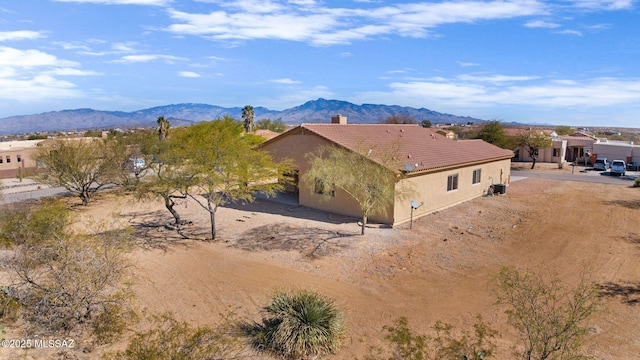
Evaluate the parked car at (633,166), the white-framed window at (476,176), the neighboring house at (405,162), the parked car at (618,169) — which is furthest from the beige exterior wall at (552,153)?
the white-framed window at (476,176)

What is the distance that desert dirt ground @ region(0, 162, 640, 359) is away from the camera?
11773mm

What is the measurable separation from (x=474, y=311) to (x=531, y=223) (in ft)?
40.3

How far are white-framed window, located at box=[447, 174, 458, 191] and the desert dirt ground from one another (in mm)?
1504

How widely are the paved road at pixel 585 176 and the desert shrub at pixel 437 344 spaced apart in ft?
112

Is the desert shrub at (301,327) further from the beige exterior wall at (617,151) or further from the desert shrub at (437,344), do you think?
the beige exterior wall at (617,151)

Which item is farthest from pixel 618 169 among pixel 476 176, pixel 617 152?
pixel 476 176

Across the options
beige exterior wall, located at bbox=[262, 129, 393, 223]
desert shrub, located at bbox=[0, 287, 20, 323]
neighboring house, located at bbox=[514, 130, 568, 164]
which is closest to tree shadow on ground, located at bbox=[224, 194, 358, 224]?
beige exterior wall, located at bbox=[262, 129, 393, 223]

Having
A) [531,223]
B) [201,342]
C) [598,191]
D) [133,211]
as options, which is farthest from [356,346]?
[598,191]

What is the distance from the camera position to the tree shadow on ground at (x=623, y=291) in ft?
42.4

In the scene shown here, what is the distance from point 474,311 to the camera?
1209 centimetres

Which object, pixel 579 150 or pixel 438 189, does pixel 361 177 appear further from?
pixel 579 150

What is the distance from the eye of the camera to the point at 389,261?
1625 cm

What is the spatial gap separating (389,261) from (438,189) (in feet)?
32.6

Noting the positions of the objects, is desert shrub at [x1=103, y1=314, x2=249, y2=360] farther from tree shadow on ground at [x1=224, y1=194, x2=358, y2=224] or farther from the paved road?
the paved road
